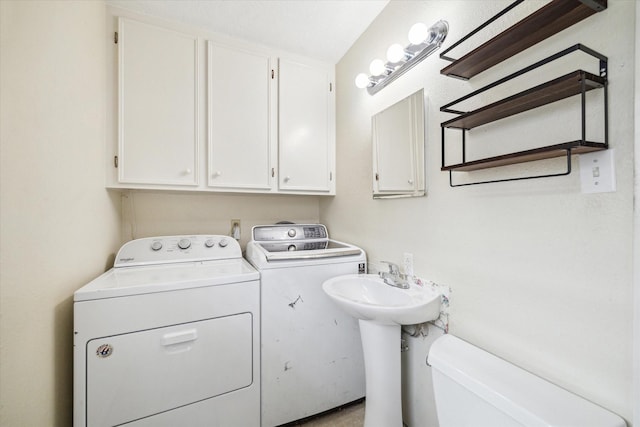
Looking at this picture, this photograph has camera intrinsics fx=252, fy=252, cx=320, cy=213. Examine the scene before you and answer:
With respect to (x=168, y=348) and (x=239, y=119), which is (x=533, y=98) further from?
(x=168, y=348)

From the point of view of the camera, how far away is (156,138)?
1.61m

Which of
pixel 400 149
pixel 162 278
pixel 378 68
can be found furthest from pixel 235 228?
pixel 378 68

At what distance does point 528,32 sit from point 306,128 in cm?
146

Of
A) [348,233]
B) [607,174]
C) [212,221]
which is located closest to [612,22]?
[607,174]

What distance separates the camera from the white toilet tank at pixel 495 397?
0.66 metres

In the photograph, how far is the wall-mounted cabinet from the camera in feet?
5.12

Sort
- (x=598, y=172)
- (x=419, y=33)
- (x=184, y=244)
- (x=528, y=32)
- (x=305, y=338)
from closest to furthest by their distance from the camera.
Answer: (x=598, y=172)
(x=528, y=32)
(x=419, y=33)
(x=305, y=338)
(x=184, y=244)

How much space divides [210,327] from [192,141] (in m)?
1.18

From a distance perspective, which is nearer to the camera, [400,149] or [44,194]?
[44,194]

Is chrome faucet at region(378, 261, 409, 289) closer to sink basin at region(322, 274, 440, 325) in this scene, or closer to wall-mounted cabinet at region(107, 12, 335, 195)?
sink basin at region(322, 274, 440, 325)

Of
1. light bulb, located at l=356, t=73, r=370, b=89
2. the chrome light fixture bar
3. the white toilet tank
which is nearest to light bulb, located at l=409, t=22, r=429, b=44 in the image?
the chrome light fixture bar

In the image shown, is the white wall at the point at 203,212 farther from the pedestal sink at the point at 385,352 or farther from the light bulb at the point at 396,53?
the light bulb at the point at 396,53

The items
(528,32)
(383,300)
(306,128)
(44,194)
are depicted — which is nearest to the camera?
(528,32)

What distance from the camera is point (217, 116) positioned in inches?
69.1
